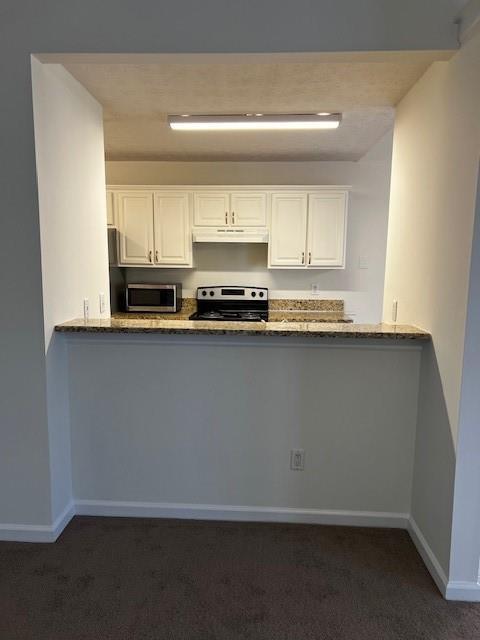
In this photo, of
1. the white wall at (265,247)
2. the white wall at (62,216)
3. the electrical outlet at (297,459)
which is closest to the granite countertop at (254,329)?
the white wall at (62,216)

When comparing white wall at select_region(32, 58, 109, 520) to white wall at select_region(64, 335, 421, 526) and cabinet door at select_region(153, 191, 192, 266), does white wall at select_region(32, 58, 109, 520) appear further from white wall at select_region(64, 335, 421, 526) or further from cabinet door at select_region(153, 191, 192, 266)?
cabinet door at select_region(153, 191, 192, 266)

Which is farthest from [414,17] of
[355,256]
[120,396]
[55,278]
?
[355,256]

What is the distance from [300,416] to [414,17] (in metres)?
1.95

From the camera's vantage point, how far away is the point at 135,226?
4.14 meters

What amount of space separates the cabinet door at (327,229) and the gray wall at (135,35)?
233 cm

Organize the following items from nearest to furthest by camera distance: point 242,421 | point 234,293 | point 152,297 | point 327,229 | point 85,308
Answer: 1. point 242,421
2. point 85,308
3. point 327,229
4. point 152,297
5. point 234,293

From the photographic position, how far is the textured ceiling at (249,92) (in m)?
2.01

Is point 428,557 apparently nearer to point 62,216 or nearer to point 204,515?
point 204,515

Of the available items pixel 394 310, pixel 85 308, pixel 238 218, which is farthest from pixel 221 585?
pixel 238 218

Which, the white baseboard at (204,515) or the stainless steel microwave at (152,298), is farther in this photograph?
the stainless steel microwave at (152,298)

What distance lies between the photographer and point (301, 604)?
174 centimetres

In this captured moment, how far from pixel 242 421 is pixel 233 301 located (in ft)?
7.88

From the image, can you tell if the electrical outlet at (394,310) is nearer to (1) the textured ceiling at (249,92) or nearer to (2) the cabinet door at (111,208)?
(1) the textured ceiling at (249,92)

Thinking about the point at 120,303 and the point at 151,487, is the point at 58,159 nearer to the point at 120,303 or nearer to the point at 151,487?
the point at 151,487
